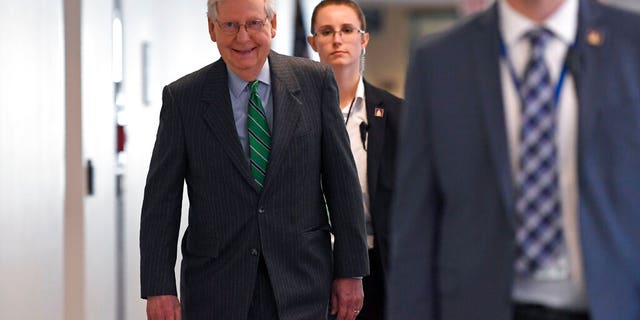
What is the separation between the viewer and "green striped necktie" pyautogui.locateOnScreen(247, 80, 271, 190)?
444 centimetres

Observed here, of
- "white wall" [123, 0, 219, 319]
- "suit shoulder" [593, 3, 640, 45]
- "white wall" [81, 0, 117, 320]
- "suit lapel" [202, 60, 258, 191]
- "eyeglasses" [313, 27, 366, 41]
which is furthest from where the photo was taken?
"white wall" [123, 0, 219, 319]

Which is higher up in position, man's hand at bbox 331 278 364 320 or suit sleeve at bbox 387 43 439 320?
suit sleeve at bbox 387 43 439 320

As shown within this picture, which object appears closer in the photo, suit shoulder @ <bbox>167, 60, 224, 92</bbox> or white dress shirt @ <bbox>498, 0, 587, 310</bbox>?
white dress shirt @ <bbox>498, 0, 587, 310</bbox>

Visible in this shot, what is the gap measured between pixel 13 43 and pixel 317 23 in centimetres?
168

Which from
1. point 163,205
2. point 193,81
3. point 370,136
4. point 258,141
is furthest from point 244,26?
point 370,136

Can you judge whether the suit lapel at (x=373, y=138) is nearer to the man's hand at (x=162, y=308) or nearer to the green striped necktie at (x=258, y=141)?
the green striped necktie at (x=258, y=141)

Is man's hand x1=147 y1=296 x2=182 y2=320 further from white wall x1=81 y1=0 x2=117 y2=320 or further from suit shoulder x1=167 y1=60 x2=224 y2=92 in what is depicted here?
white wall x1=81 y1=0 x2=117 y2=320

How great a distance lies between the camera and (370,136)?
18.0ft

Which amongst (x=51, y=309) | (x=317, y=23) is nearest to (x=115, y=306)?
(x=51, y=309)

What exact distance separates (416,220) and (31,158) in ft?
8.56

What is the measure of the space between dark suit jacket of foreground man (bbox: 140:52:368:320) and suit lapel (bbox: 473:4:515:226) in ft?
5.30

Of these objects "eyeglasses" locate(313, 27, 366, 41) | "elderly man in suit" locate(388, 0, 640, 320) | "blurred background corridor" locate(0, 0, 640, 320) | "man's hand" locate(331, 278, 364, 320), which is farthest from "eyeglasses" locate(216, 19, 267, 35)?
"elderly man in suit" locate(388, 0, 640, 320)

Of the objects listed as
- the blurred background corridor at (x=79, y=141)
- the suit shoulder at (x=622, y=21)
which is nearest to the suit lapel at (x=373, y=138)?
the blurred background corridor at (x=79, y=141)

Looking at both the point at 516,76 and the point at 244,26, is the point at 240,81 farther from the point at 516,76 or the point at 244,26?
the point at 516,76
